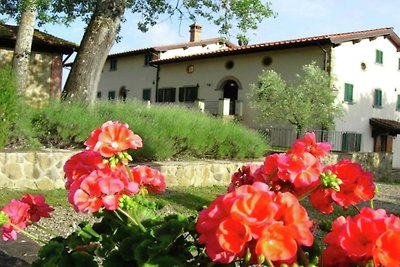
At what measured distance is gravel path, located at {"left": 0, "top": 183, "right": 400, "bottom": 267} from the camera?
2.73 metres

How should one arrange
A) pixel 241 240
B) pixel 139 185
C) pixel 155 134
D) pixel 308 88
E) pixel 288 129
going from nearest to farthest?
→ pixel 241 240
pixel 139 185
pixel 155 134
pixel 308 88
pixel 288 129

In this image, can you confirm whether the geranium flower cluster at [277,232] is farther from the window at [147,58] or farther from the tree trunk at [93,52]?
the window at [147,58]

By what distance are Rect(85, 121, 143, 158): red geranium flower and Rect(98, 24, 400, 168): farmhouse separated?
21.7m

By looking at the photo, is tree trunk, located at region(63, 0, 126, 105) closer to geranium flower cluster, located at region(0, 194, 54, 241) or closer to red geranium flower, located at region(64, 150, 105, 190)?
geranium flower cluster, located at region(0, 194, 54, 241)

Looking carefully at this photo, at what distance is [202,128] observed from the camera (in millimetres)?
12039

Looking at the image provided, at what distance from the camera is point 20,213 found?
1.83 m

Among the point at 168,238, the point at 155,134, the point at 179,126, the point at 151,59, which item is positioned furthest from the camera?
the point at 151,59

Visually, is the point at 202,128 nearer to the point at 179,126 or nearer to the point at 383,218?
the point at 179,126

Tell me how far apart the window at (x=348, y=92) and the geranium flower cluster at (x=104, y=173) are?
24.2 metres

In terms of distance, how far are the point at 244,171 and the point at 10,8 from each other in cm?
1701

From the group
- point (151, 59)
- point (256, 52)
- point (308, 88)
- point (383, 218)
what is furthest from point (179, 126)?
point (151, 59)

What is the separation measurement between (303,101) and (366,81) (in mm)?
6573

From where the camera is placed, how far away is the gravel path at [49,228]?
2.73 meters

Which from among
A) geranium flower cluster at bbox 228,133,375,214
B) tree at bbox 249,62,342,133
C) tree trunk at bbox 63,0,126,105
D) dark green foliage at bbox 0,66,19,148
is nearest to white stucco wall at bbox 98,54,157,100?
tree at bbox 249,62,342,133
